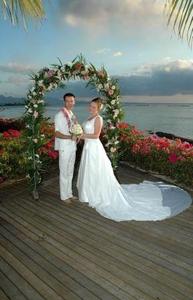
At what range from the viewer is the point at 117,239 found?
6617 mm

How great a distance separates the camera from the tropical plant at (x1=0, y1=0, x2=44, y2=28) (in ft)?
15.3

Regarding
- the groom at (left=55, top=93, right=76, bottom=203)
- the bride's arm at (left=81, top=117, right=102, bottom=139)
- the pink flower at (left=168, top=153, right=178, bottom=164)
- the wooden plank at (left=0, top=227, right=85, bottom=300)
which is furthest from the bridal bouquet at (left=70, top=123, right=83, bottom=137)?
the pink flower at (left=168, top=153, right=178, bottom=164)

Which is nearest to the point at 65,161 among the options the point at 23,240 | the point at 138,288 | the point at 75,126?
the point at 75,126

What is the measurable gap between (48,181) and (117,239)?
14.8 ft

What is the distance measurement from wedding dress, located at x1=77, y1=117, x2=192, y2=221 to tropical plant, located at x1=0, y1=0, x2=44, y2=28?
4170 mm

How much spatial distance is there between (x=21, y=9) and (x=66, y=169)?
4.70 m

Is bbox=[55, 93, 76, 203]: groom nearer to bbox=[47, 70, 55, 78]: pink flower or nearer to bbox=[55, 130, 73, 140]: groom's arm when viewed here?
bbox=[55, 130, 73, 140]: groom's arm

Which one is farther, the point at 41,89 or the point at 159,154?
the point at 159,154

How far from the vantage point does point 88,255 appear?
6.00 m

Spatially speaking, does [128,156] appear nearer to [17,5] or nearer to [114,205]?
[114,205]

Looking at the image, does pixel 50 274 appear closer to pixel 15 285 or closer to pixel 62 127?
pixel 15 285

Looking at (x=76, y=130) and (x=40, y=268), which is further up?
(x=76, y=130)

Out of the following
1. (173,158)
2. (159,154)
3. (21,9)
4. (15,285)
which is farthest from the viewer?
(159,154)

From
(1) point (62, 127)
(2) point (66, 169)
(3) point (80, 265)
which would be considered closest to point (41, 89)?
(1) point (62, 127)
